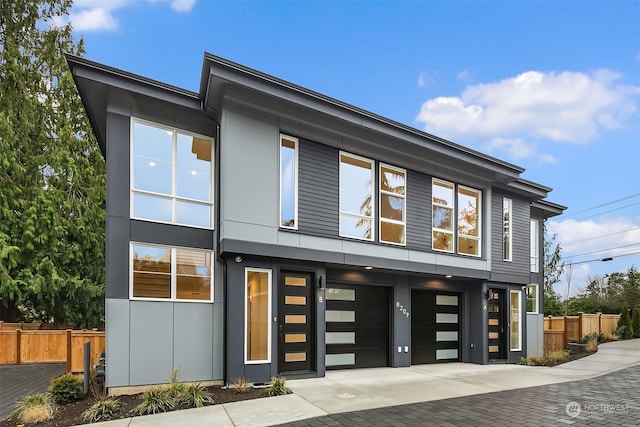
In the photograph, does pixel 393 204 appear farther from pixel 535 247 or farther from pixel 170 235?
pixel 535 247

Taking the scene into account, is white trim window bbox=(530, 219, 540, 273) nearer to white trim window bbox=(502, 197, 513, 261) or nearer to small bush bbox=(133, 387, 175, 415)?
white trim window bbox=(502, 197, 513, 261)

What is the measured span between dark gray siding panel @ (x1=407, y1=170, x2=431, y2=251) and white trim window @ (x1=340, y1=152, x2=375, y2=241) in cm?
128

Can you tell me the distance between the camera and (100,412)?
5.97 metres

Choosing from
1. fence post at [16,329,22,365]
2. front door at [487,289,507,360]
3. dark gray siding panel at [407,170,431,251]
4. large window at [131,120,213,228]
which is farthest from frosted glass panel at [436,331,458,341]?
fence post at [16,329,22,365]

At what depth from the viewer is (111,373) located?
702 cm

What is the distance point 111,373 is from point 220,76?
5507 mm

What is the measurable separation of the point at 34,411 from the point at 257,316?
3704mm

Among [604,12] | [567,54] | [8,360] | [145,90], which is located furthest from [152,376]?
[567,54]

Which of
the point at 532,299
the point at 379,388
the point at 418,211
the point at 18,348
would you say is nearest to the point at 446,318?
the point at 418,211

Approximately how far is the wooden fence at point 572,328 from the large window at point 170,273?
502 inches

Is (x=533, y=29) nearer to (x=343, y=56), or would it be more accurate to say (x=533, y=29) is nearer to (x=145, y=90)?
(x=343, y=56)

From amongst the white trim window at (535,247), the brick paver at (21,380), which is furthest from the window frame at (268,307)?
the white trim window at (535,247)

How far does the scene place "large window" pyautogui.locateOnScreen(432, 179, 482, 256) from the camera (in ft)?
37.5

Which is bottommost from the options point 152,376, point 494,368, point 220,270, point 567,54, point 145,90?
point 494,368
